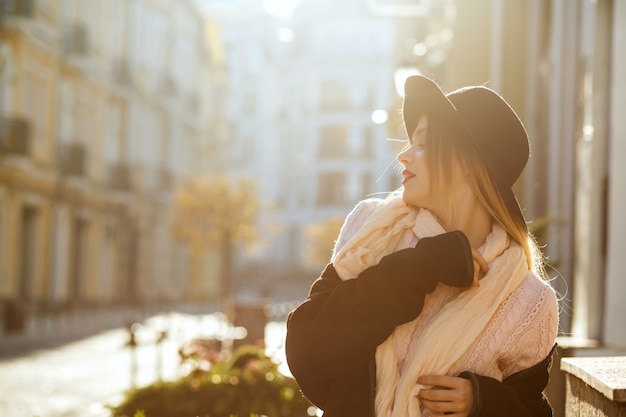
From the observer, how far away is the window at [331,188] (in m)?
76.9

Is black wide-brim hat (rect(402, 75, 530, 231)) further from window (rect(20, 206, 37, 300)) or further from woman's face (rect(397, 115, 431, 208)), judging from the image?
window (rect(20, 206, 37, 300))

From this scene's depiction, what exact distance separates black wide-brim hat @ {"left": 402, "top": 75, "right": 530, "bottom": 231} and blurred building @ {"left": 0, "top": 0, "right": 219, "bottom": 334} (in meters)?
22.6

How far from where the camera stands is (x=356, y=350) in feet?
9.66

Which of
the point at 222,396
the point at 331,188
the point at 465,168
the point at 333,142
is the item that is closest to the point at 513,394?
the point at 465,168

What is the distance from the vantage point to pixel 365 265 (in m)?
3.03

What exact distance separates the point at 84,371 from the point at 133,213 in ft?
82.7

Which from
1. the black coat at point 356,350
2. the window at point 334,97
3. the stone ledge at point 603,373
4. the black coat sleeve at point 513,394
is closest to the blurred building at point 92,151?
the stone ledge at point 603,373

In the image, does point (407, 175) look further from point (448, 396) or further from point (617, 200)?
point (617, 200)

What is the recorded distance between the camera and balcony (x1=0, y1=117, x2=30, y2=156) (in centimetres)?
2853

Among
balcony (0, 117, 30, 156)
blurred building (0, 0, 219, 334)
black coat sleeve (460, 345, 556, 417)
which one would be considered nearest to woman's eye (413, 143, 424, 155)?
black coat sleeve (460, 345, 556, 417)

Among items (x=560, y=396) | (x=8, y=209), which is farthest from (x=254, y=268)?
(x=560, y=396)

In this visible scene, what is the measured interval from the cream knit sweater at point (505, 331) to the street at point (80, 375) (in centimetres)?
555

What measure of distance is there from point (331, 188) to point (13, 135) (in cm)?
4924

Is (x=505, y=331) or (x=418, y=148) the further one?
(x=418, y=148)
